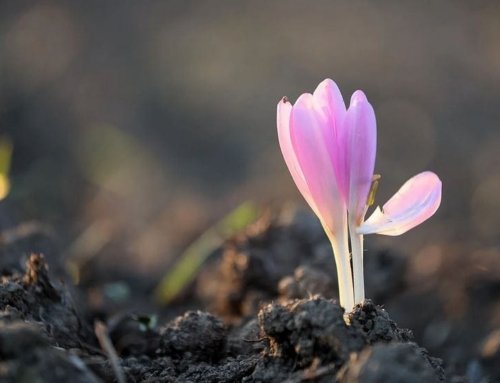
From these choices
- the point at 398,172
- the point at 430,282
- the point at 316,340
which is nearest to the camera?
the point at 316,340

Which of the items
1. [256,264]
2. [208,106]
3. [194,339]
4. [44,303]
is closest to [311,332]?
[194,339]

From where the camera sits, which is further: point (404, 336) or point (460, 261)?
point (460, 261)

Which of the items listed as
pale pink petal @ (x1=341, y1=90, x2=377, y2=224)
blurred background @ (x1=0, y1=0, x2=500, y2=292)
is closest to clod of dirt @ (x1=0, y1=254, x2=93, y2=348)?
pale pink petal @ (x1=341, y1=90, x2=377, y2=224)

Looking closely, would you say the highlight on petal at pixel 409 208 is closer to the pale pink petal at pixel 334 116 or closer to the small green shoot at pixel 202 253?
the pale pink petal at pixel 334 116

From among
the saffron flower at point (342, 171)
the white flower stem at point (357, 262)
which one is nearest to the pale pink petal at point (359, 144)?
the saffron flower at point (342, 171)

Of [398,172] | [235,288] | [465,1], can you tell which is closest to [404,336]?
[235,288]

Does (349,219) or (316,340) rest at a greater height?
(349,219)

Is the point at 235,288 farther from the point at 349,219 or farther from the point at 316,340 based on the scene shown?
the point at 316,340
